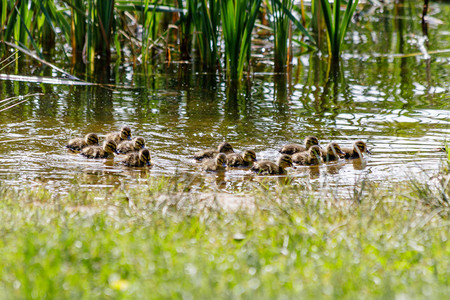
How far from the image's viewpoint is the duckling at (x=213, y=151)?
717 centimetres

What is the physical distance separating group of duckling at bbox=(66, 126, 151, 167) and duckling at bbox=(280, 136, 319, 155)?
1.54 m

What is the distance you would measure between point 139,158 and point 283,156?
1496 millimetres

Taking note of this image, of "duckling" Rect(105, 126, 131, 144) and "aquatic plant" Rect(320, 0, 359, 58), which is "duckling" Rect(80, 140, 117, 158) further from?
"aquatic plant" Rect(320, 0, 359, 58)

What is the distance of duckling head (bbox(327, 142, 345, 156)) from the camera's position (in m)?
7.29

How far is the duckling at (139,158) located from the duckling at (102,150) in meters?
0.35

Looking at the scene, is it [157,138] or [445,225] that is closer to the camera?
[445,225]

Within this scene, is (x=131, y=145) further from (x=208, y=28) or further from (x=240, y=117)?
(x=208, y=28)

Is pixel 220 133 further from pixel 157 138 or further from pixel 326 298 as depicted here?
pixel 326 298

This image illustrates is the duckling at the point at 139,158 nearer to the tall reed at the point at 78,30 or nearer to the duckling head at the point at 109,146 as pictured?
the duckling head at the point at 109,146

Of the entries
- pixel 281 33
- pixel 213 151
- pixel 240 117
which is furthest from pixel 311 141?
pixel 281 33

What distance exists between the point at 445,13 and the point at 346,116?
10.6 metres

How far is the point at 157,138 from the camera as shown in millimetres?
8023

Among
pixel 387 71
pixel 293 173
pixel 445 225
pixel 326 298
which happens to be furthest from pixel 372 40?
pixel 326 298

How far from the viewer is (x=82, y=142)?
7.46 metres
